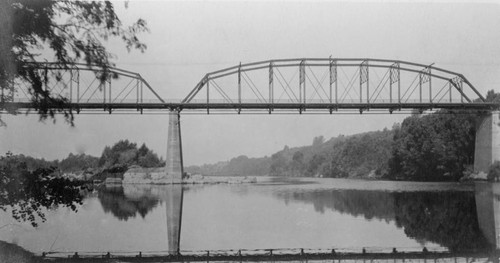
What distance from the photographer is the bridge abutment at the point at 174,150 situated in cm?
6888

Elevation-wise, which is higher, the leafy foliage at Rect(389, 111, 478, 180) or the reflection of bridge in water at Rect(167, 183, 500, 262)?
the leafy foliage at Rect(389, 111, 478, 180)

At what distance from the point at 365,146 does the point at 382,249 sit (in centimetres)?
12733

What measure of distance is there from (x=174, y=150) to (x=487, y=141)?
4279 centimetres

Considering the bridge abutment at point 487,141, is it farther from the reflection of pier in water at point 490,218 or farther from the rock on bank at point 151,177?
the rock on bank at point 151,177

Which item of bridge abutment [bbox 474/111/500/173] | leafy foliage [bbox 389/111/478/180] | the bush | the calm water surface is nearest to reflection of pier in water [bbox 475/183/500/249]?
the calm water surface

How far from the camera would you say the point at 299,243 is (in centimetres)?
2058

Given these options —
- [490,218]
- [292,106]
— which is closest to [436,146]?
[292,106]

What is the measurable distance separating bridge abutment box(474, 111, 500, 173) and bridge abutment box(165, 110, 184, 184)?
136ft

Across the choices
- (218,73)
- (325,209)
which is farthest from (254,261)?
(218,73)

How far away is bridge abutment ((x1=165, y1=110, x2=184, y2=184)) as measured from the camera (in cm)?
6888

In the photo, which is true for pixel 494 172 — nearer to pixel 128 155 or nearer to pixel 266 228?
pixel 266 228

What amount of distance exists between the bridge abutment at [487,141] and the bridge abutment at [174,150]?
41.5 meters

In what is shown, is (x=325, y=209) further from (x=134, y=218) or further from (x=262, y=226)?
(x=134, y=218)

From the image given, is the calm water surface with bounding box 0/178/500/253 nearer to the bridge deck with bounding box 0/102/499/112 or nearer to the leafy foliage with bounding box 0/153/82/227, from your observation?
the leafy foliage with bounding box 0/153/82/227
